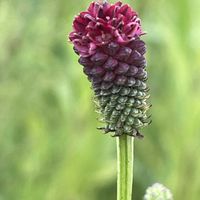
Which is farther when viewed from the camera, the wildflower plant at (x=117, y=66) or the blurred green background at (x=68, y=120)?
the blurred green background at (x=68, y=120)

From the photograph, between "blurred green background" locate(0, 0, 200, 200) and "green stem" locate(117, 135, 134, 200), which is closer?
"green stem" locate(117, 135, 134, 200)

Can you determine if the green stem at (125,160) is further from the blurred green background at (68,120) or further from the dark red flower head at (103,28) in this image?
the blurred green background at (68,120)

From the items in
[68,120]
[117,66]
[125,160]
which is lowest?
[125,160]

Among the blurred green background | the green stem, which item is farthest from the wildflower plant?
the blurred green background

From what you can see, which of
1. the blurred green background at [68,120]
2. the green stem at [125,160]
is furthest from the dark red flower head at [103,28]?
the blurred green background at [68,120]

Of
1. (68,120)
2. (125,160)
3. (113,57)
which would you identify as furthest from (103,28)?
(68,120)

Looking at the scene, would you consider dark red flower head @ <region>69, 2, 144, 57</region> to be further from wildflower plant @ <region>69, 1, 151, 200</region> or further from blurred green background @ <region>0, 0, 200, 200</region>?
blurred green background @ <region>0, 0, 200, 200</region>

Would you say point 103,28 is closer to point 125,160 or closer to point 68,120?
point 125,160
